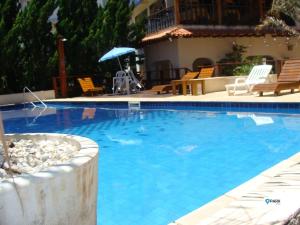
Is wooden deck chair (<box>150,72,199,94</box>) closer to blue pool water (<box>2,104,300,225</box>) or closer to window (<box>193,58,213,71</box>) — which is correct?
blue pool water (<box>2,104,300,225</box>)

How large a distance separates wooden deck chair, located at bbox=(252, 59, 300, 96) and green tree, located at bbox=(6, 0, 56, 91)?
11151 mm

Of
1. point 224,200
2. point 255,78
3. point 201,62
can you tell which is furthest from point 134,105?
point 224,200

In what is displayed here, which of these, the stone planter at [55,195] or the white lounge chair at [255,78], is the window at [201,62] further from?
the stone planter at [55,195]

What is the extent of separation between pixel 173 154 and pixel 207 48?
14847mm

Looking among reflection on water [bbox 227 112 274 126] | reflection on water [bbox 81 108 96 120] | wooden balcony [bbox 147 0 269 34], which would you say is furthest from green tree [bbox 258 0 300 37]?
wooden balcony [bbox 147 0 269 34]

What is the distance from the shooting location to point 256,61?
62.8ft

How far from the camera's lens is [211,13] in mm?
22438

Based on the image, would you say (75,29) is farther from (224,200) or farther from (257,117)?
(224,200)

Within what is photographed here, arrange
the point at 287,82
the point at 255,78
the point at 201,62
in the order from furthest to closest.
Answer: the point at 201,62 → the point at 255,78 → the point at 287,82

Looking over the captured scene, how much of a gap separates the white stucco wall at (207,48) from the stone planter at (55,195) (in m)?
18.4

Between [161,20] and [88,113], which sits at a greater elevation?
[161,20]

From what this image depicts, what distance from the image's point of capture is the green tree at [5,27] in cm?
1928

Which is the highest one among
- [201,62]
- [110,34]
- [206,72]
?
[110,34]

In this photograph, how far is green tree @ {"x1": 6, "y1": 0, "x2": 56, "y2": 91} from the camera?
65.4ft
